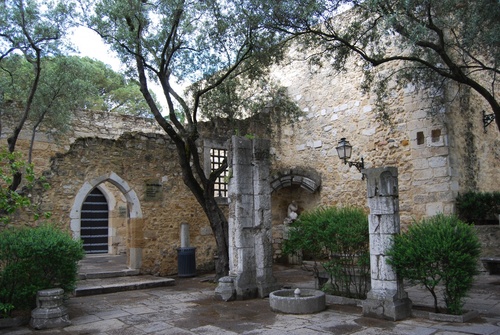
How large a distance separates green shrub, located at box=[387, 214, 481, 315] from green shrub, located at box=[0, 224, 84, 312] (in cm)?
472

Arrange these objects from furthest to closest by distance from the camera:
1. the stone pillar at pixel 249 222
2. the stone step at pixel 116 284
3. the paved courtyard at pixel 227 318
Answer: the stone step at pixel 116 284, the stone pillar at pixel 249 222, the paved courtyard at pixel 227 318

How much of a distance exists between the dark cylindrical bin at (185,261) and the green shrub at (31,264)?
4.46m

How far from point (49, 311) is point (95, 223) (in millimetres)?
8820

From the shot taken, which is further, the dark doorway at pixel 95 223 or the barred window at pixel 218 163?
the dark doorway at pixel 95 223

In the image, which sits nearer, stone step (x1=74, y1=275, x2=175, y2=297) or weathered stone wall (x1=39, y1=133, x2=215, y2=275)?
stone step (x1=74, y1=275, x2=175, y2=297)

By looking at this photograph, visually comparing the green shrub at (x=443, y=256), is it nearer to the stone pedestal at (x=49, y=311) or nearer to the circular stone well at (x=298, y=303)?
the circular stone well at (x=298, y=303)

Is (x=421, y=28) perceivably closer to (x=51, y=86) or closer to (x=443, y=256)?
(x=443, y=256)

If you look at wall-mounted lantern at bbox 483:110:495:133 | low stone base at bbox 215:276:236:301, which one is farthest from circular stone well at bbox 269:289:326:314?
wall-mounted lantern at bbox 483:110:495:133

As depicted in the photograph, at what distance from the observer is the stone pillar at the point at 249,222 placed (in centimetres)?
748

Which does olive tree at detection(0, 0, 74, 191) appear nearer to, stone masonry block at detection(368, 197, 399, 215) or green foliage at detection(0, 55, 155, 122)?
green foliage at detection(0, 55, 155, 122)

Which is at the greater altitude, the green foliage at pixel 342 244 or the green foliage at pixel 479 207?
the green foliage at pixel 479 207

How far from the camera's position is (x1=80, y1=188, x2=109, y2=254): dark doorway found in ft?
45.9

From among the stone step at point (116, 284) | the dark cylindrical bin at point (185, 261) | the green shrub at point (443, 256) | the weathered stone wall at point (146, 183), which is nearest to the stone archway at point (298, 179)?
the weathered stone wall at point (146, 183)

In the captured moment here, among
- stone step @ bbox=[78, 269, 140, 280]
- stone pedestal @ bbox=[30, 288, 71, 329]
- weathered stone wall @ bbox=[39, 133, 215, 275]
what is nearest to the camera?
stone pedestal @ bbox=[30, 288, 71, 329]
